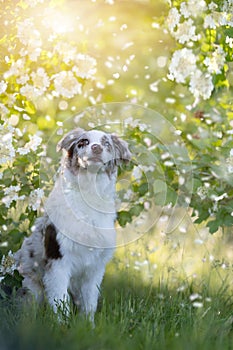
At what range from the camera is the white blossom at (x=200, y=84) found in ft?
14.6

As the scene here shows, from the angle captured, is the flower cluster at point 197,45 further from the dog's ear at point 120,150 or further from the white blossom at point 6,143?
the white blossom at point 6,143

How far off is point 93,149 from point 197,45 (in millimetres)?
1074

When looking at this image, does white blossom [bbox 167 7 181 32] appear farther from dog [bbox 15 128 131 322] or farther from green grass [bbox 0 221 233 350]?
green grass [bbox 0 221 233 350]

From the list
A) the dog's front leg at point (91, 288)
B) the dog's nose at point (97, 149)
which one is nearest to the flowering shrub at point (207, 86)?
the dog's nose at point (97, 149)

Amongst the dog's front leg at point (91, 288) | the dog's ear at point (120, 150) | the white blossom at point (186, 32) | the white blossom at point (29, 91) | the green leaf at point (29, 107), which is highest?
the white blossom at point (186, 32)

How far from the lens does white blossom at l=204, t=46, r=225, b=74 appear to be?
4.46 meters

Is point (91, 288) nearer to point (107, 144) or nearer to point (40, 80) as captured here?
point (107, 144)

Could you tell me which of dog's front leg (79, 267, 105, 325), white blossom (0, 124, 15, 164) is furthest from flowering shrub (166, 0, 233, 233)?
white blossom (0, 124, 15, 164)

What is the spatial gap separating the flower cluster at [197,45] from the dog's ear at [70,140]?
71 centimetres

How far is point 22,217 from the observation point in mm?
4258

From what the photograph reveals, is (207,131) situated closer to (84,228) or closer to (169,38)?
(169,38)

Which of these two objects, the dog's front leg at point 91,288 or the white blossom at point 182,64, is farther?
the dog's front leg at point 91,288

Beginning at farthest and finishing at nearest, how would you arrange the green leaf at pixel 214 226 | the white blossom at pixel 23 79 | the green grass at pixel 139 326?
the green leaf at pixel 214 226 < the white blossom at pixel 23 79 < the green grass at pixel 139 326

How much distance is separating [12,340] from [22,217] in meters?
1.08
